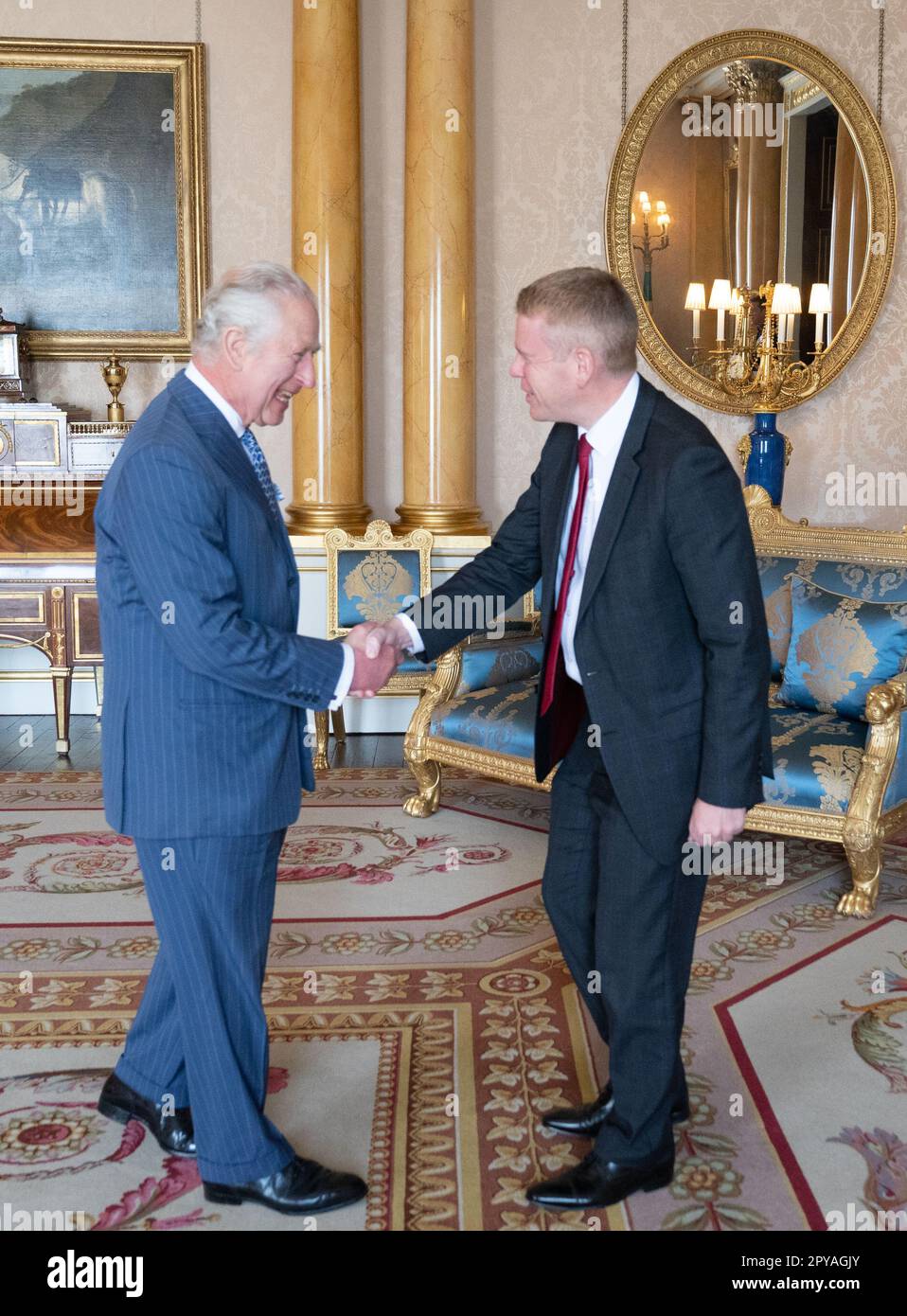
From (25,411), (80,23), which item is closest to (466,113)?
(80,23)

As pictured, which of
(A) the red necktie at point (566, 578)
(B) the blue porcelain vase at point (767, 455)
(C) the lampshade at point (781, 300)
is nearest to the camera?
(A) the red necktie at point (566, 578)

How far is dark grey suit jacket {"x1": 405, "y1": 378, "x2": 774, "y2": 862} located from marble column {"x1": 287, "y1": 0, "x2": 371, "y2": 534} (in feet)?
13.7

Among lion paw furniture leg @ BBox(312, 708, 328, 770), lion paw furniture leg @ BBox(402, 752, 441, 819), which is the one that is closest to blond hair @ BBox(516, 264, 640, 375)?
lion paw furniture leg @ BBox(402, 752, 441, 819)

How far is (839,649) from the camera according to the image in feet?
14.9

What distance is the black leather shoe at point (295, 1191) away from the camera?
93.7 inches

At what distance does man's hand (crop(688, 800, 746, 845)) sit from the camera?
7.57 ft

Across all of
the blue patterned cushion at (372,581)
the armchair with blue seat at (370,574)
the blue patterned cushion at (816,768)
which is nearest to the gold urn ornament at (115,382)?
the armchair with blue seat at (370,574)

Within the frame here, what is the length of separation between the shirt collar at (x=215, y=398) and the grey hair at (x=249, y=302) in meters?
0.05

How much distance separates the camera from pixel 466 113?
20.7ft

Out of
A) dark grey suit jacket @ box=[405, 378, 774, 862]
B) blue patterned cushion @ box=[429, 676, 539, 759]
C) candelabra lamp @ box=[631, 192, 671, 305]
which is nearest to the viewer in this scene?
dark grey suit jacket @ box=[405, 378, 774, 862]

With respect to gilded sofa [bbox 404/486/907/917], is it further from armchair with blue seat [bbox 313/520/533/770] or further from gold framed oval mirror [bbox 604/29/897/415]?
gold framed oval mirror [bbox 604/29/897/415]

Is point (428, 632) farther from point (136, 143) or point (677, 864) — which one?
point (136, 143)

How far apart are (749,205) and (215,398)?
17.3 feet

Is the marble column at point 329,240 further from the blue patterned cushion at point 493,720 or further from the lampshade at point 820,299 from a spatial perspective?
the lampshade at point 820,299
